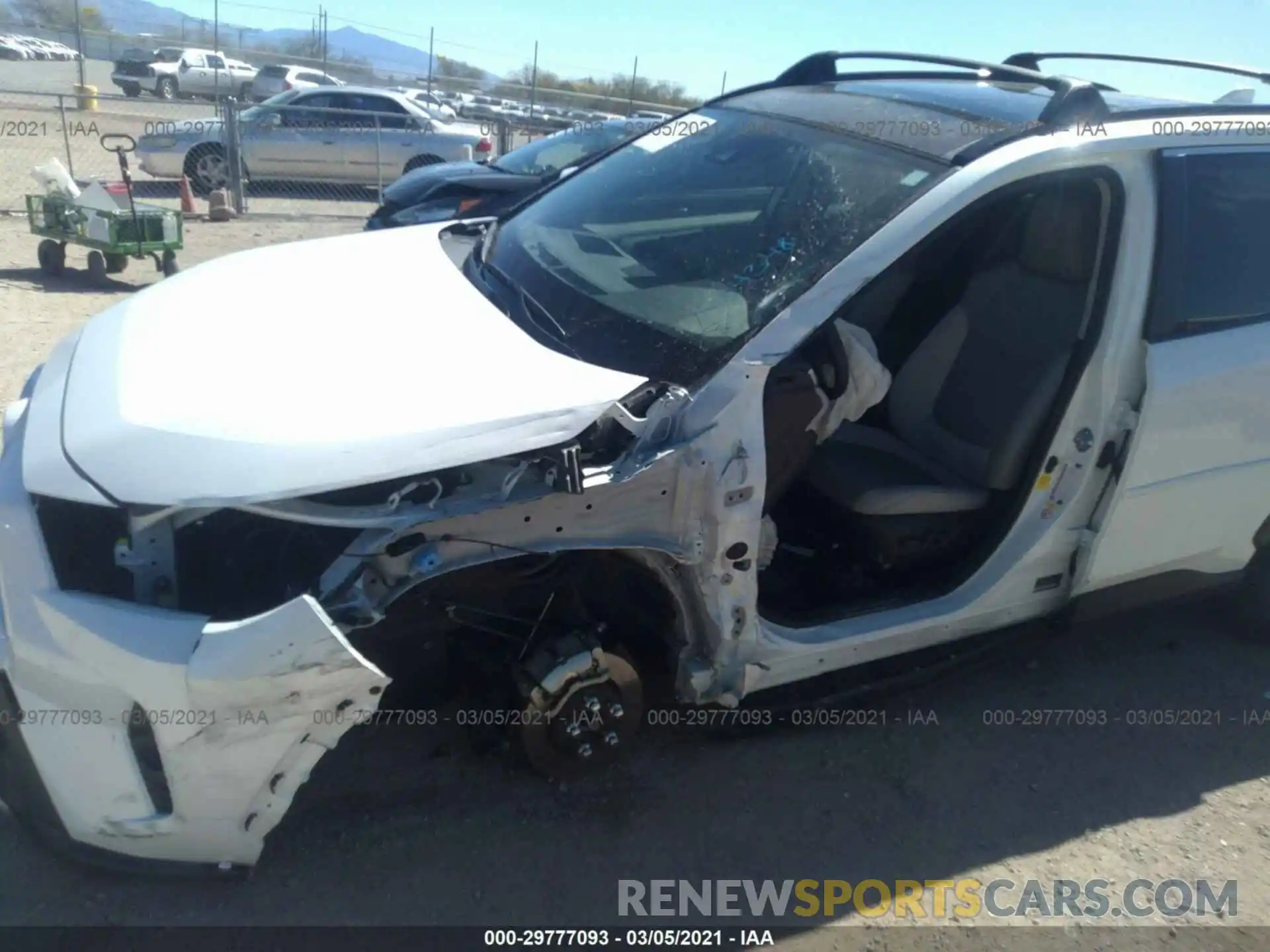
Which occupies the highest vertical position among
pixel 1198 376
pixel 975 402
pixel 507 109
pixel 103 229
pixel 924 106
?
pixel 924 106

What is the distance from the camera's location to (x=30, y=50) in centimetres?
3938

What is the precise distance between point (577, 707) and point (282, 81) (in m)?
26.2

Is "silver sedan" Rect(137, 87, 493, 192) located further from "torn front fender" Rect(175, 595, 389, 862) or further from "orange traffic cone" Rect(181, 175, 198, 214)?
"torn front fender" Rect(175, 595, 389, 862)

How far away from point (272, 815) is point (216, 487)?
2.54 feet

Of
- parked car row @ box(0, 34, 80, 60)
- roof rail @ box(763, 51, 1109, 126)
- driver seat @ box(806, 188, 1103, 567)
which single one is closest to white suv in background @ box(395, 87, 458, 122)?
roof rail @ box(763, 51, 1109, 126)

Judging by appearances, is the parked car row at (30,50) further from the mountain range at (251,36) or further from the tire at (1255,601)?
the tire at (1255,601)

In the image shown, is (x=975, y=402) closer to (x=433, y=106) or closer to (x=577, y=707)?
(x=577, y=707)

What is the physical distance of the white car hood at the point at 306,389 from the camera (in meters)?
2.08

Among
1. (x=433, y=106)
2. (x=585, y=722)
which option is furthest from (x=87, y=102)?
(x=585, y=722)

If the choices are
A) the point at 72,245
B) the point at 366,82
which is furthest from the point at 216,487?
the point at 366,82

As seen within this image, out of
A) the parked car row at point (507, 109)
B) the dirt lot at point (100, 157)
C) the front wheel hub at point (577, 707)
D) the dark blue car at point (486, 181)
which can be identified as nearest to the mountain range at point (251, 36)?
the parked car row at point (507, 109)

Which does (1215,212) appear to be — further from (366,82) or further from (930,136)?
(366,82)

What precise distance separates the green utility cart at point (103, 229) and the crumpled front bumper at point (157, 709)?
6194 mm

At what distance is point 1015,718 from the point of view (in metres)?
3.39
